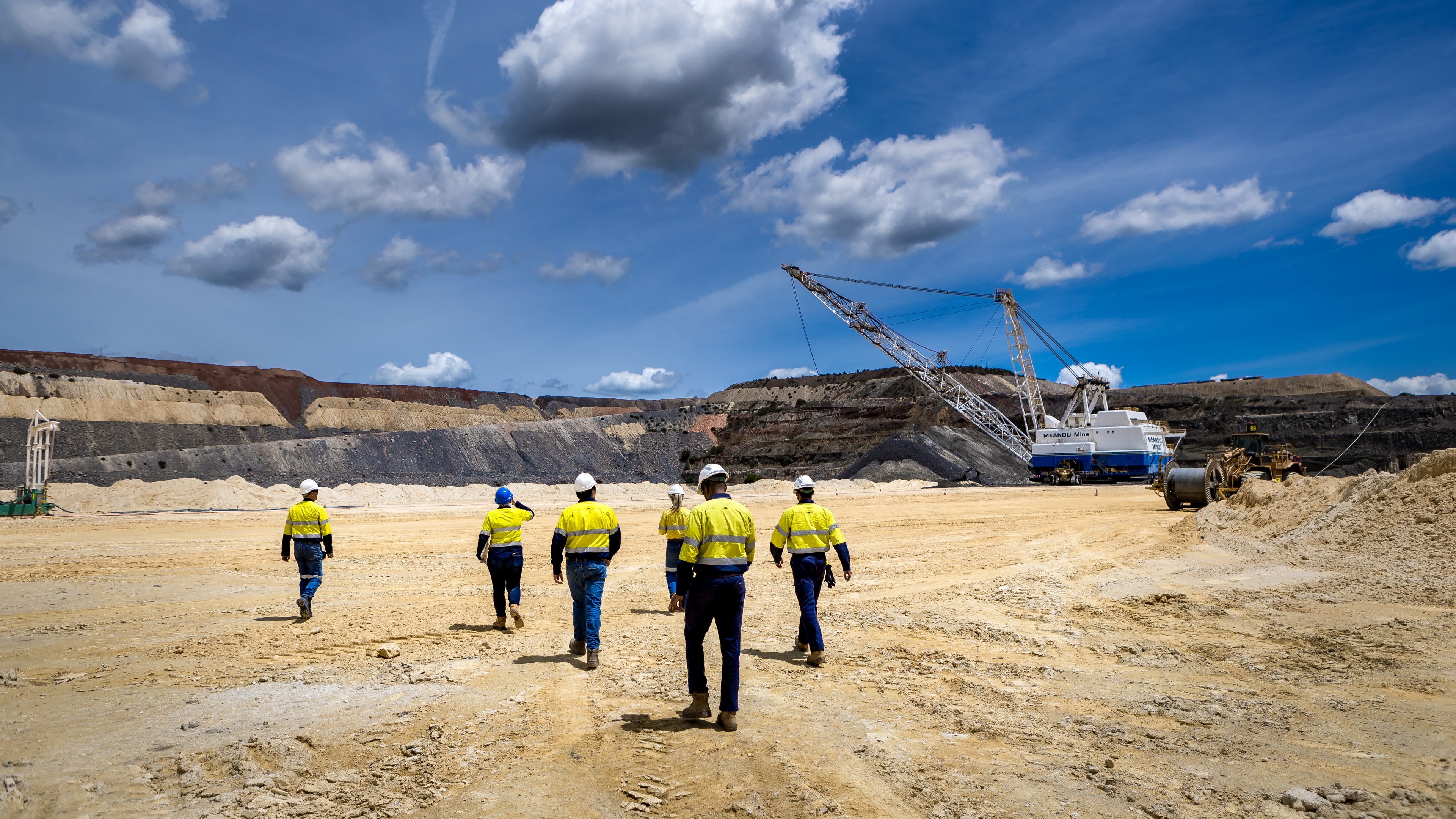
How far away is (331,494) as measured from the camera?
39.3m

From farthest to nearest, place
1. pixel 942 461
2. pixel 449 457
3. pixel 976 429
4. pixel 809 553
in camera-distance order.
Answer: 1. pixel 976 429
2. pixel 449 457
3. pixel 942 461
4. pixel 809 553

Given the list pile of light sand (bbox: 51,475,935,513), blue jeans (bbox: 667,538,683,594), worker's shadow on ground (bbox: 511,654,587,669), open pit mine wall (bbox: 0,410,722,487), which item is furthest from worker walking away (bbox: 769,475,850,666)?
open pit mine wall (bbox: 0,410,722,487)

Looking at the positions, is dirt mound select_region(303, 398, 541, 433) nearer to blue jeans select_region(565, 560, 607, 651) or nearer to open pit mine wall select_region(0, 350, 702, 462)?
open pit mine wall select_region(0, 350, 702, 462)

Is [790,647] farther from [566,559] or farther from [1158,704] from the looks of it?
[1158,704]

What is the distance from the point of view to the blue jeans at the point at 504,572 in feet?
28.4

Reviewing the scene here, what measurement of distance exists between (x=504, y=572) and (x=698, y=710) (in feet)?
13.1

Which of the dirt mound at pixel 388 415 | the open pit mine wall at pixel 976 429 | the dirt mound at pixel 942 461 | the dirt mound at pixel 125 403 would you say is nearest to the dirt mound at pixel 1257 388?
the open pit mine wall at pixel 976 429

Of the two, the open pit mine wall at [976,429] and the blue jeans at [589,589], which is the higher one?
the open pit mine wall at [976,429]

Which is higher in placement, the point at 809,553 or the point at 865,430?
the point at 865,430

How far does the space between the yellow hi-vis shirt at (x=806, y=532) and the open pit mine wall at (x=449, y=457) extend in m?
44.2

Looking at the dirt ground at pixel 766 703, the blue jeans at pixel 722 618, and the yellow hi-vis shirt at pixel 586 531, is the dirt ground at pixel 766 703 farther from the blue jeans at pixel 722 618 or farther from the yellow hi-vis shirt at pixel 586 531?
the yellow hi-vis shirt at pixel 586 531

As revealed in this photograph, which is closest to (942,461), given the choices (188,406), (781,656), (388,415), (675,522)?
(675,522)

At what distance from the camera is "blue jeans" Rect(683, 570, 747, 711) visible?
5398mm

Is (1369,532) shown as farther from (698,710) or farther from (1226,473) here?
(698,710)
